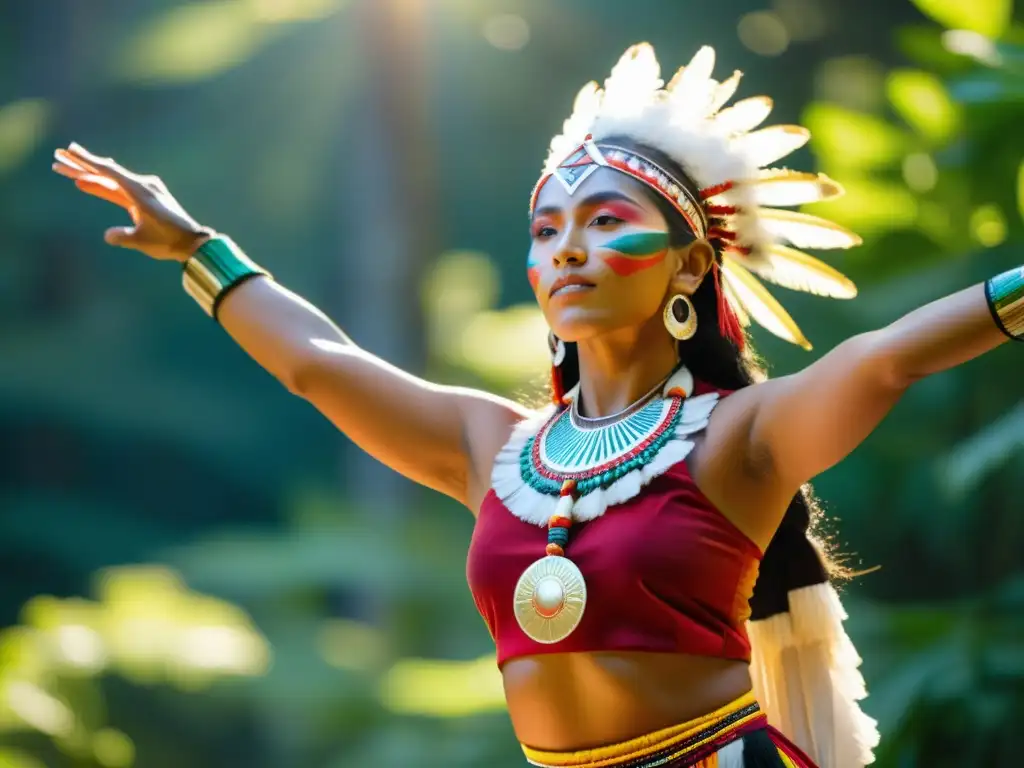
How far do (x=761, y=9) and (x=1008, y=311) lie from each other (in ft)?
22.0

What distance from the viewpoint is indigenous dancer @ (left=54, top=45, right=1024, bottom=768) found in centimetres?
243

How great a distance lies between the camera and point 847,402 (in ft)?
7.47

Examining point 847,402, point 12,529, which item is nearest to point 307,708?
point 847,402

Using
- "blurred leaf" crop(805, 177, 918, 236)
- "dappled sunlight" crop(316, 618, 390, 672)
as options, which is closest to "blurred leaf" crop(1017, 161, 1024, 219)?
"blurred leaf" crop(805, 177, 918, 236)

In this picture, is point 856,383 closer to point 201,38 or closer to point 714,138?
point 714,138

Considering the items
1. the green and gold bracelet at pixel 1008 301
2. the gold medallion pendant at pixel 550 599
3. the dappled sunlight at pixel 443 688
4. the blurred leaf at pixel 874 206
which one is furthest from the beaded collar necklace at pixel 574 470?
the dappled sunlight at pixel 443 688

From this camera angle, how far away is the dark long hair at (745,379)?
2.69 meters

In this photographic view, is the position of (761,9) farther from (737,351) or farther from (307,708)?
(737,351)

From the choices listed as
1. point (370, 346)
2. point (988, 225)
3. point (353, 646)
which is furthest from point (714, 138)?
point (370, 346)

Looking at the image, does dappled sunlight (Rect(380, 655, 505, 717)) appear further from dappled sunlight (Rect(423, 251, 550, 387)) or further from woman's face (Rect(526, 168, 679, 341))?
woman's face (Rect(526, 168, 679, 341))

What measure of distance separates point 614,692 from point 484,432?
606mm

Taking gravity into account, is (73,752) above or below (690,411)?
above

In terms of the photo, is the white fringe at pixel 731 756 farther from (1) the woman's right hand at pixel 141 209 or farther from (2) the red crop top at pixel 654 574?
(1) the woman's right hand at pixel 141 209

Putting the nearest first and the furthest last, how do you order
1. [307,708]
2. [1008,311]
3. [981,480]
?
[1008,311]
[981,480]
[307,708]
